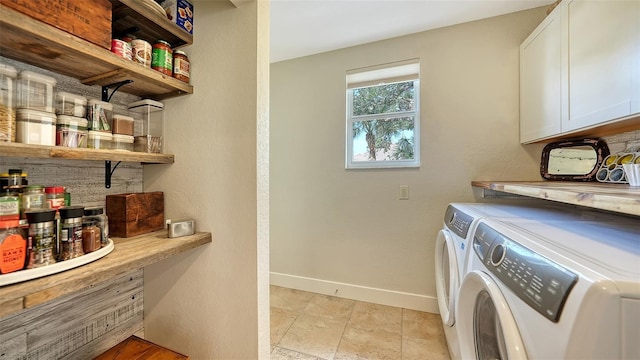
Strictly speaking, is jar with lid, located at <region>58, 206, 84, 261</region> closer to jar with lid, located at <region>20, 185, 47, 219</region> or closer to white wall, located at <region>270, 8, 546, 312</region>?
jar with lid, located at <region>20, 185, 47, 219</region>

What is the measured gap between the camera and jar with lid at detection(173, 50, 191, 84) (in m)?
1.00

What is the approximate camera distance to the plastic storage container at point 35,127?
2.12ft

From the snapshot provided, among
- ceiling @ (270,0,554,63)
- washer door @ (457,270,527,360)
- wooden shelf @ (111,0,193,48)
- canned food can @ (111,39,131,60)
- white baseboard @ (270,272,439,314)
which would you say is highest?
ceiling @ (270,0,554,63)

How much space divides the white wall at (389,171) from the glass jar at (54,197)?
5.67ft

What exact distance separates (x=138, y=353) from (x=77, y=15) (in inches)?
48.3

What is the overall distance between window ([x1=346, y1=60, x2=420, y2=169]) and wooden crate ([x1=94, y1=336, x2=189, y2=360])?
1737 millimetres

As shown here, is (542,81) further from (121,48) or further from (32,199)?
(32,199)

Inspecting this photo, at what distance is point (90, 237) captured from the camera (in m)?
0.69

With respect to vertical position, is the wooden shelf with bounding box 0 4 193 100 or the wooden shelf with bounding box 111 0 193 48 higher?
the wooden shelf with bounding box 111 0 193 48

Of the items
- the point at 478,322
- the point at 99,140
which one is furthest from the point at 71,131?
the point at 478,322

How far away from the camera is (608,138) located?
1.42 meters

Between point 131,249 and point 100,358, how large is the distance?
0.51 m

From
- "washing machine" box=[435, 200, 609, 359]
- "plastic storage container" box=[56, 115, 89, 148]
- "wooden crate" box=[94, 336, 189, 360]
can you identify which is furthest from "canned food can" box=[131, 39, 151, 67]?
"washing machine" box=[435, 200, 609, 359]

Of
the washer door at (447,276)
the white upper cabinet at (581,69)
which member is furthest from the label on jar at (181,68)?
the white upper cabinet at (581,69)
